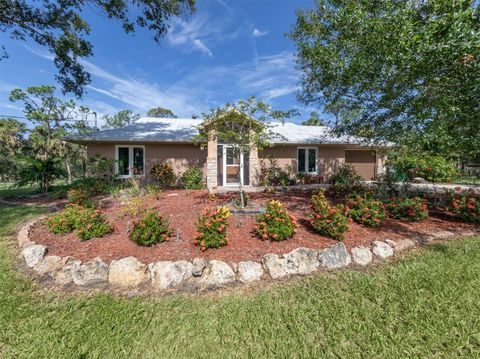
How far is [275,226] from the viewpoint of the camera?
14.6ft

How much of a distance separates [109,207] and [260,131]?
18.5ft

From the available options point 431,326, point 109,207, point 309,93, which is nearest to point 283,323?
point 431,326

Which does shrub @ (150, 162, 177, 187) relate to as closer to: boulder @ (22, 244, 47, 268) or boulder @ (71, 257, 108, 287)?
boulder @ (22, 244, 47, 268)

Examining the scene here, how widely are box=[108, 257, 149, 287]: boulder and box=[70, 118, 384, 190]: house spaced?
709 centimetres

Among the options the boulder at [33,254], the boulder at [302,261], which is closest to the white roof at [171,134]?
the boulder at [302,261]

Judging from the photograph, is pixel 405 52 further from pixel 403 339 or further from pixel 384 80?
pixel 403 339

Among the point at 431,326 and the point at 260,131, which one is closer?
the point at 431,326

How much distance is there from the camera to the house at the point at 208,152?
36.4 feet

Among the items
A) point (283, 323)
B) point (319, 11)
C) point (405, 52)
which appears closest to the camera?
point (283, 323)

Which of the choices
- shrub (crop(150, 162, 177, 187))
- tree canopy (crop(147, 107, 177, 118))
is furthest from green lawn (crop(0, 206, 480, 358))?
tree canopy (crop(147, 107, 177, 118))

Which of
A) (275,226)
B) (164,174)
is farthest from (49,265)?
(164,174)

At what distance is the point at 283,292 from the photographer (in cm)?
330

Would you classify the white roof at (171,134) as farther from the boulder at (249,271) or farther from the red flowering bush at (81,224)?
the boulder at (249,271)

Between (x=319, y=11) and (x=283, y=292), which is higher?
(x=319, y=11)
